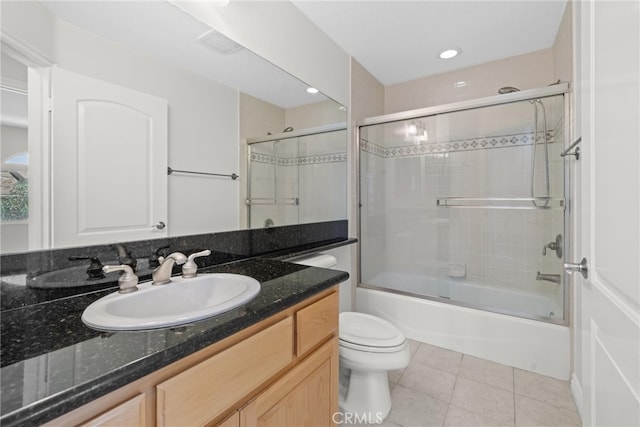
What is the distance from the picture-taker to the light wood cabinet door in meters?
0.80

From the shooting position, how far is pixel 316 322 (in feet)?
3.35

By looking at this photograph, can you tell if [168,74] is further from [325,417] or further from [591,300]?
[591,300]

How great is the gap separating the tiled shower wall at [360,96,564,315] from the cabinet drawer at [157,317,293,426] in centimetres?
181

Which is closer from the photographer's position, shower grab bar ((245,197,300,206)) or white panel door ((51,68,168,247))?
white panel door ((51,68,168,247))

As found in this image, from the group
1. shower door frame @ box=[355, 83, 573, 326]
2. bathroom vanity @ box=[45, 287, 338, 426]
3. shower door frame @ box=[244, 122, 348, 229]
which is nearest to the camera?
bathroom vanity @ box=[45, 287, 338, 426]

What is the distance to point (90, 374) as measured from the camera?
0.49 metres

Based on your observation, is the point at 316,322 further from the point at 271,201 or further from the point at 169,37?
the point at 169,37

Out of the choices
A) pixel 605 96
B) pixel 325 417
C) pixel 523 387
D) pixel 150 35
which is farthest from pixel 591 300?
pixel 150 35

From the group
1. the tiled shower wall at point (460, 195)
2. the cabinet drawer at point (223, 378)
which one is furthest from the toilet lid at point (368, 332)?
the tiled shower wall at point (460, 195)

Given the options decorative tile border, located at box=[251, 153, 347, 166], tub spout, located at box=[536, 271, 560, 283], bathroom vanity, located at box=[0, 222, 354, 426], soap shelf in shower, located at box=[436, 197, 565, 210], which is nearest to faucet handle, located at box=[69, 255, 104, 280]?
bathroom vanity, located at box=[0, 222, 354, 426]

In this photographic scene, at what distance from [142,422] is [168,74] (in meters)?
1.19

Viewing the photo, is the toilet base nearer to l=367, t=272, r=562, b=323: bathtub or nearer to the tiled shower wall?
l=367, t=272, r=562, b=323: bathtub

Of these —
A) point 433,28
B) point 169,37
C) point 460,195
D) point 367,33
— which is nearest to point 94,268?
point 169,37

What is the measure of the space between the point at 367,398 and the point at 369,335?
302mm
